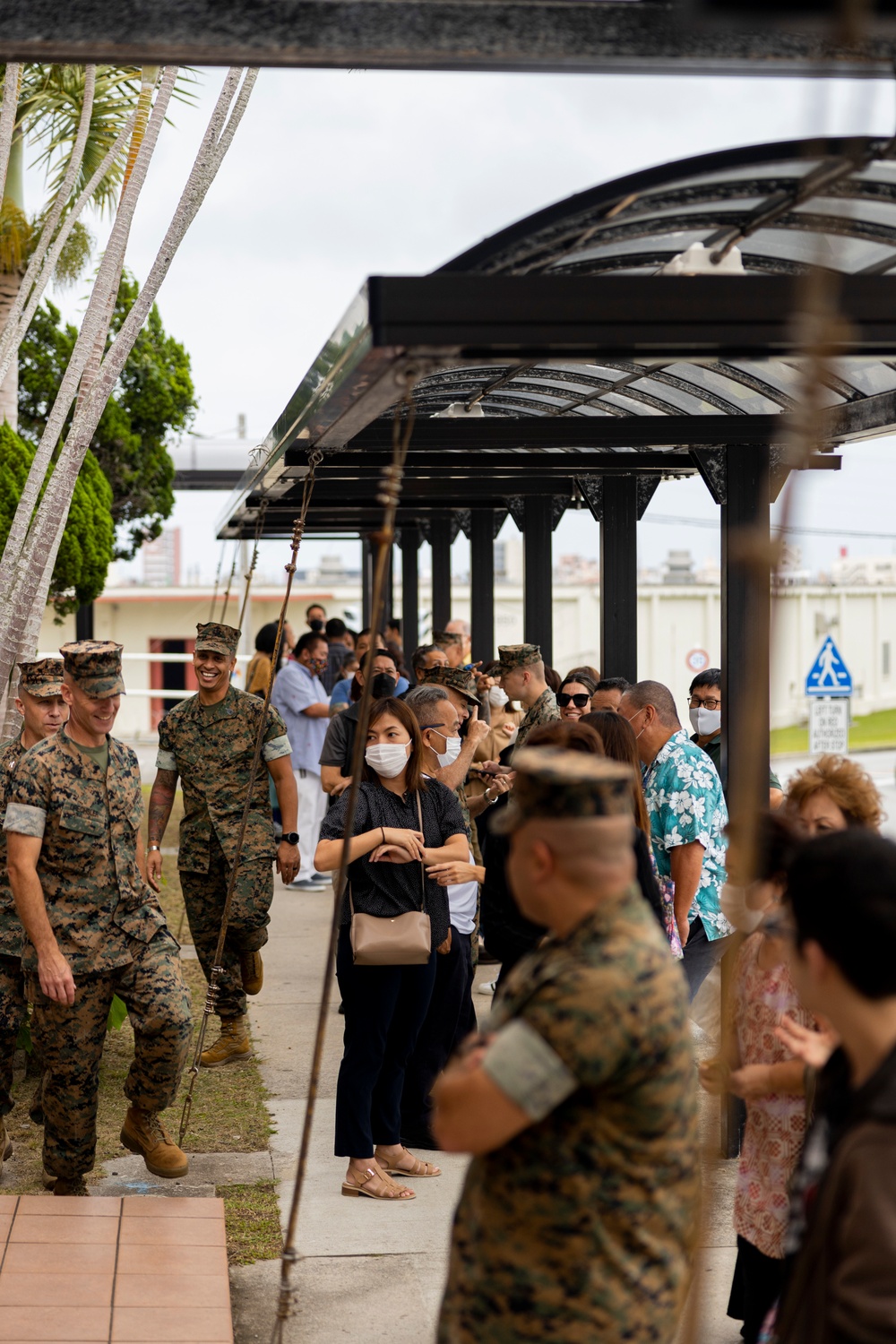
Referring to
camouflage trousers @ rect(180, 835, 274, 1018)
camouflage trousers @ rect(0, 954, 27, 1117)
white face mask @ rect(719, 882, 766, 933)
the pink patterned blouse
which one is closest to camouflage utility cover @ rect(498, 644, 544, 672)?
camouflage trousers @ rect(180, 835, 274, 1018)

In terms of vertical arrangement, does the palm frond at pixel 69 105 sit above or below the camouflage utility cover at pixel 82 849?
above

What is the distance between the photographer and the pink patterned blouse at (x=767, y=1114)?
3.55 meters

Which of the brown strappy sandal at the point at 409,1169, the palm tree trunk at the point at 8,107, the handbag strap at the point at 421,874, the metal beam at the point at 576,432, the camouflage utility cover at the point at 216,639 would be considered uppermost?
the palm tree trunk at the point at 8,107

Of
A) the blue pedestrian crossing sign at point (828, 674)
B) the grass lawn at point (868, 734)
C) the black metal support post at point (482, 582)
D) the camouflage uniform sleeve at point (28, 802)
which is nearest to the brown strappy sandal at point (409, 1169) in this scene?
the camouflage uniform sleeve at point (28, 802)

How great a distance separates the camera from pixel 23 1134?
20.3 ft

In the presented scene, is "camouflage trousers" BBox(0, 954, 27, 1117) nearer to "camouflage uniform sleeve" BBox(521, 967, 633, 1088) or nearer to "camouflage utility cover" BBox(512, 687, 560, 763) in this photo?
"camouflage utility cover" BBox(512, 687, 560, 763)

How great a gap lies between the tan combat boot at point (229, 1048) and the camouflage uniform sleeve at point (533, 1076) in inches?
205

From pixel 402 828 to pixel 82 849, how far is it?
1.10 m

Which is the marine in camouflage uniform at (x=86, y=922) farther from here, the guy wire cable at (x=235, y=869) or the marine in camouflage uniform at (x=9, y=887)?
the guy wire cable at (x=235, y=869)

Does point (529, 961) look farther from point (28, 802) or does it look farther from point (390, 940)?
point (28, 802)

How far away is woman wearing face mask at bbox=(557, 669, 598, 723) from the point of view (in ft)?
27.0

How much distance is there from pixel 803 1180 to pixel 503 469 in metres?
5.83

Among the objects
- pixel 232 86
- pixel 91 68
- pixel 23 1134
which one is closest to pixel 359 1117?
pixel 23 1134

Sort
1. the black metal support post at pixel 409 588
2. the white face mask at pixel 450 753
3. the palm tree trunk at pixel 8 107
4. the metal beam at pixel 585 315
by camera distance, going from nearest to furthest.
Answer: the metal beam at pixel 585 315, the white face mask at pixel 450 753, the palm tree trunk at pixel 8 107, the black metal support post at pixel 409 588
